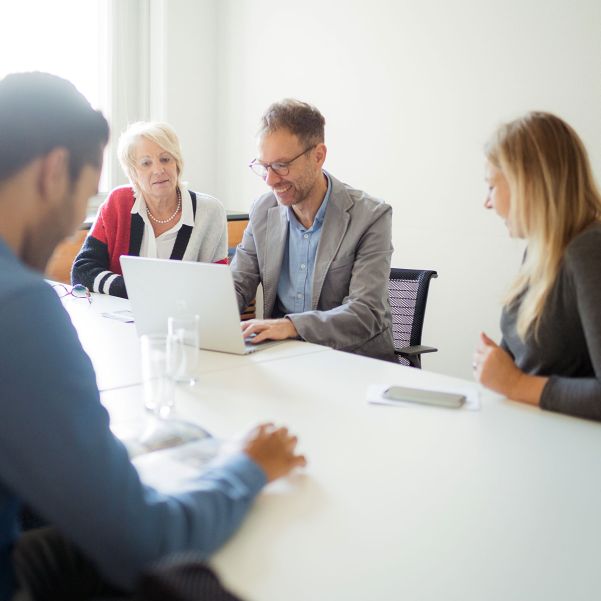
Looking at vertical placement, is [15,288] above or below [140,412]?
above

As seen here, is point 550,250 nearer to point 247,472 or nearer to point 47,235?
point 247,472

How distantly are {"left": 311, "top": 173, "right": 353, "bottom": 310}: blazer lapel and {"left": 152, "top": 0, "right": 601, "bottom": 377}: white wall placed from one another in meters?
1.19

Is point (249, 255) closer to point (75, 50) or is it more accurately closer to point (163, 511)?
point (163, 511)

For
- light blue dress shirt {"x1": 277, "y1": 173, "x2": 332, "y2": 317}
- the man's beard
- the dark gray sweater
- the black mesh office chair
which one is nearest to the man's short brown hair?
light blue dress shirt {"x1": 277, "y1": 173, "x2": 332, "y2": 317}

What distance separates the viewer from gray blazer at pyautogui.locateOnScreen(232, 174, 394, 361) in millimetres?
2387

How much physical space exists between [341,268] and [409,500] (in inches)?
57.4

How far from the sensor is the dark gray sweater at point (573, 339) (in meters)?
1.50

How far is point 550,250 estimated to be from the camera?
5.23 feet

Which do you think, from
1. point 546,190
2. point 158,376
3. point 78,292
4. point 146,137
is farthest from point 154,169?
point 546,190

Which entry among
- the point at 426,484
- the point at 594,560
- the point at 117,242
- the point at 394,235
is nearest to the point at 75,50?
the point at 117,242

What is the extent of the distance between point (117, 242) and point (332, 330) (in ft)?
3.75

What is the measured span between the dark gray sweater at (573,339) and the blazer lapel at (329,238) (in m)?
0.90

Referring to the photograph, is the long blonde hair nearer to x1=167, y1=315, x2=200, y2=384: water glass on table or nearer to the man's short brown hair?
x1=167, y1=315, x2=200, y2=384: water glass on table

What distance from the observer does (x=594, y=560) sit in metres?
1.01
